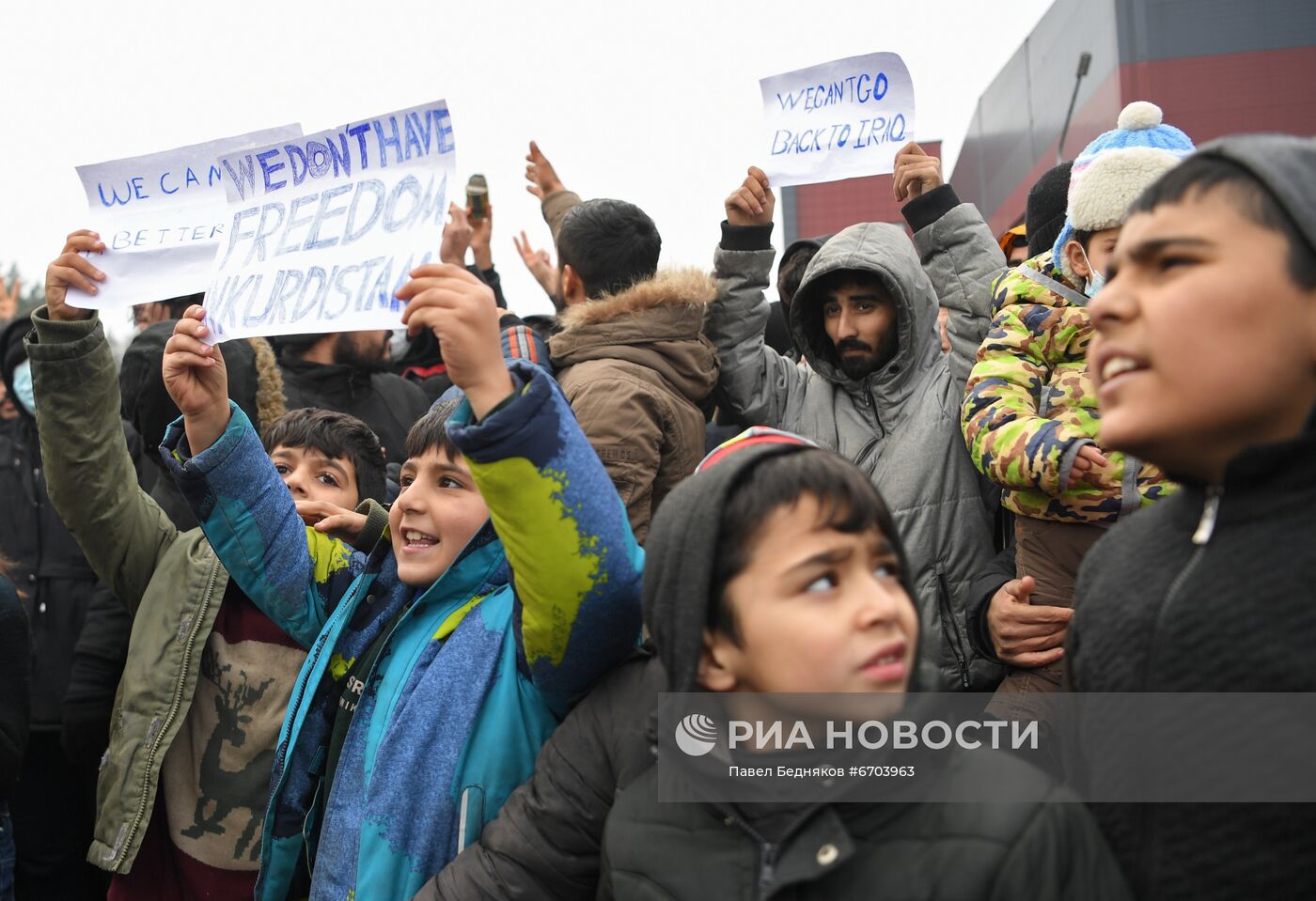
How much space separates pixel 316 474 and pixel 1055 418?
205 cm

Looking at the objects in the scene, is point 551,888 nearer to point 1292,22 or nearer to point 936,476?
point 936,476

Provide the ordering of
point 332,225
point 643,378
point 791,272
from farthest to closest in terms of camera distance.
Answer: point 791,272 < point 643,378 < point 332,225

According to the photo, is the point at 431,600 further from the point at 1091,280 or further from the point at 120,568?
the point at 1091,280

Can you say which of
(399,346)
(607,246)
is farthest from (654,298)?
(399,346)

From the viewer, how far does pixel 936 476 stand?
11.5ft

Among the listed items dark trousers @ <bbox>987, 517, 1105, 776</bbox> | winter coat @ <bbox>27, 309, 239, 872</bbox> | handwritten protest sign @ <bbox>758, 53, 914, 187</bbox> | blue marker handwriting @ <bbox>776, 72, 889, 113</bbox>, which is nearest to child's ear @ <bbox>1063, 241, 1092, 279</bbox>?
dark trousers @ <bbox>987, 517, 1105, 776</bbox>

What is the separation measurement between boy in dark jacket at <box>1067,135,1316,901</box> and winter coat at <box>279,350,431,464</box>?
342 centimetres

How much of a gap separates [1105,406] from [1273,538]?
0.26m

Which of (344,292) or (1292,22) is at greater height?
(344,292)

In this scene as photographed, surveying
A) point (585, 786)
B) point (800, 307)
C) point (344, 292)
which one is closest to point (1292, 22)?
point (800, 307)

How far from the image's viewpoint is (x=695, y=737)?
182cm

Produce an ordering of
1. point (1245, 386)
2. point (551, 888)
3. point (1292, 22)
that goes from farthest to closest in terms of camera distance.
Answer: point (1292, 22) → point (551, 888) → point (1245, 386)

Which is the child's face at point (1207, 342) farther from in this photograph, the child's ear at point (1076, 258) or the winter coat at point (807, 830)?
the child's ear at point (1076, 258)

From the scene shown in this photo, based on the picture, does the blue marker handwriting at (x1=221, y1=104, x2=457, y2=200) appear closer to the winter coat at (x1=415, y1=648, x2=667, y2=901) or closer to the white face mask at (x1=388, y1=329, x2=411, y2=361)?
the winter coat at (x1=415, y1=648, x2=667, y2=901)
